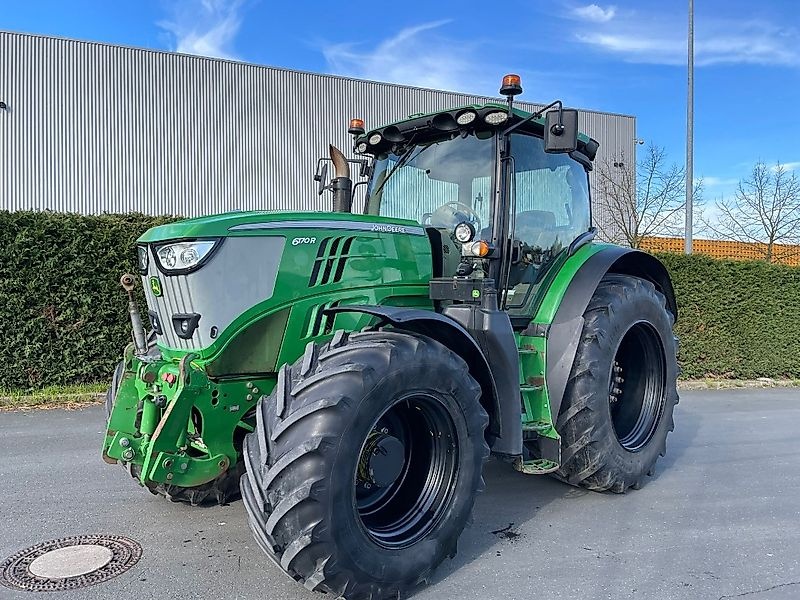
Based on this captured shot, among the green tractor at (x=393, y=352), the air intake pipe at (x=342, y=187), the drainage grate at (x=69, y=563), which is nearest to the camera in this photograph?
the green tractor at (x=393, y=352)

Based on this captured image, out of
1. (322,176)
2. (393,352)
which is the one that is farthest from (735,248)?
(393,352)

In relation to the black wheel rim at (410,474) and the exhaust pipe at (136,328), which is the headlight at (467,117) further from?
the exhaust pipe at (136,328)

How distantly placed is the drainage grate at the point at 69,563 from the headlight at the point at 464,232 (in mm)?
2485

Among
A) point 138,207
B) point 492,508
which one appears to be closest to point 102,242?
point 492,508

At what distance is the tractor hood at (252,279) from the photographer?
336 cm

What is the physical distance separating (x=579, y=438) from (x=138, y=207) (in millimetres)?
16266

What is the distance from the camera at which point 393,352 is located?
3.10 meters

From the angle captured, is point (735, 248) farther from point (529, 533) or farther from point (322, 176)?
point (529, 533)

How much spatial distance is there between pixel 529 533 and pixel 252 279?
7.23ft

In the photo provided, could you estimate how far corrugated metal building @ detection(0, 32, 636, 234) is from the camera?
682 inches

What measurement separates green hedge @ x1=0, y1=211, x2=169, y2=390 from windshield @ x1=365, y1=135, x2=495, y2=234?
5.01 metres

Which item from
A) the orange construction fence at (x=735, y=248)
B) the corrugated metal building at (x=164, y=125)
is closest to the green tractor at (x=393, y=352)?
the orange construction fence at (x=735, y=248)

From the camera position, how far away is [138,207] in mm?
18047

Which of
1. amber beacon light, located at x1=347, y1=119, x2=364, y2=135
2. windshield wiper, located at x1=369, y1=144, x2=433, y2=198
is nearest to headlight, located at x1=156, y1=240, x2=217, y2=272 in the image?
windshield wiper, located at x1=369, y1=144, x2=433, y2=198
